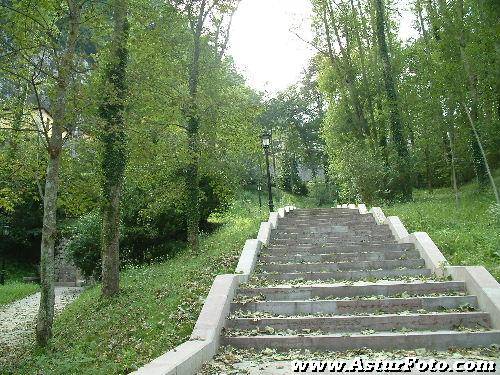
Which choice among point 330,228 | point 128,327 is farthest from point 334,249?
point 128,327

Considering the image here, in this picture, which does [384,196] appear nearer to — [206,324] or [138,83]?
[138,83]

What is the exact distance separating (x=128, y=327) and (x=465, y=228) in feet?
28.3

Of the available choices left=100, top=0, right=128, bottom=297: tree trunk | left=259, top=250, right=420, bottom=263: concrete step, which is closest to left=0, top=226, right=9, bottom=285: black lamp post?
left=100, top=0, right=128, bottom=297: tree trunk

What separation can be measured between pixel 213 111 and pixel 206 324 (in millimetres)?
8460

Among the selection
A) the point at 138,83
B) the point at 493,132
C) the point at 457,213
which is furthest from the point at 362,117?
the point at 138,83

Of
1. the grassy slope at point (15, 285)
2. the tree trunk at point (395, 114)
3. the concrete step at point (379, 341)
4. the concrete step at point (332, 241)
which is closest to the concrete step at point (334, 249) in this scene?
the concrete step at point (332, 241)

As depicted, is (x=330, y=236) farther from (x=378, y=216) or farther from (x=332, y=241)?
(x=378, y=216)

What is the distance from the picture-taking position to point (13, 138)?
11.5 m

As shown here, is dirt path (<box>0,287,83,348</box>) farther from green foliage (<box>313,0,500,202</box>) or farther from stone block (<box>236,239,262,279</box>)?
green foliage (<box>313,0,500,202</box>)

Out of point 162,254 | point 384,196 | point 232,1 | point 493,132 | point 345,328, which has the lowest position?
point 345,328

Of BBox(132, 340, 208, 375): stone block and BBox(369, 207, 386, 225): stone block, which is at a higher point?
BBox(369, 207, 386, 225): stone block

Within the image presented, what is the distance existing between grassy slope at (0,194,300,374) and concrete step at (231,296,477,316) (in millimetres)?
1595

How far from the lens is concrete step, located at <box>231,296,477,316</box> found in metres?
7.49

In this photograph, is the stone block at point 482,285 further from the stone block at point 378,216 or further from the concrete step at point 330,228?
the stone block at point 378,216
